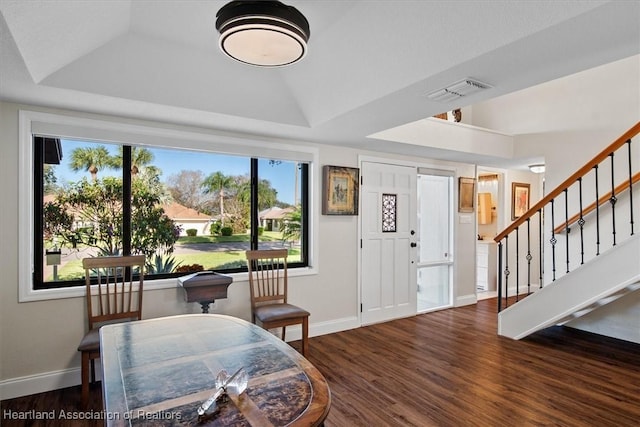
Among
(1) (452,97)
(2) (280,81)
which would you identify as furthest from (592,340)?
(2) (280,81)

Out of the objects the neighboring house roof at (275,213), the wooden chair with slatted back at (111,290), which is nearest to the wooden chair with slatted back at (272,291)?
the neighboring house roof at (275,213)

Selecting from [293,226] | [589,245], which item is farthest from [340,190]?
[589,245]

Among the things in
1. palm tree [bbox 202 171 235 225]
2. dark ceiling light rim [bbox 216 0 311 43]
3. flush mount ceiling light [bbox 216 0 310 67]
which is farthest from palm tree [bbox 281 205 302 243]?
dark ceiling light rim [bbox 216 0 311 43]

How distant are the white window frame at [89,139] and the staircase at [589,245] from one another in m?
2.51

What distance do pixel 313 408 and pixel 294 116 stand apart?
248cm

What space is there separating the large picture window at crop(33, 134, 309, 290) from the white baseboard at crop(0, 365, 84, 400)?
69 cm

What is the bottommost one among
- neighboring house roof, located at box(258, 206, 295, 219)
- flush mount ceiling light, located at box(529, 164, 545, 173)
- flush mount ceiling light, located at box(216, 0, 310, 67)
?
neighboring house roof, located at box(258, 206, 295, 219)

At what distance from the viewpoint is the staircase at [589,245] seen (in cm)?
310

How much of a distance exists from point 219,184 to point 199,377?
2.45m

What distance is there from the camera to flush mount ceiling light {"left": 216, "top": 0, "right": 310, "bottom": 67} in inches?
67.2

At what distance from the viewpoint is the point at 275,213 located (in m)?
3.95

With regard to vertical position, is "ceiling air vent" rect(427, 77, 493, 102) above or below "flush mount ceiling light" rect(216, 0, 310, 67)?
below

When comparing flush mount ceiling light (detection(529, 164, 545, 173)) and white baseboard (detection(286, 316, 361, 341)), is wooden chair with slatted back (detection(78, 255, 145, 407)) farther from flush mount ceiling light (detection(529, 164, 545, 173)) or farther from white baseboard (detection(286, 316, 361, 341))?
flush mount ceiling light (detection(529, 164, 545, 173))

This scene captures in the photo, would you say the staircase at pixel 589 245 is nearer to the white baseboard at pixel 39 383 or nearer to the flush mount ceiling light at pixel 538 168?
the flush mount ceiling light at pixel 538 168
